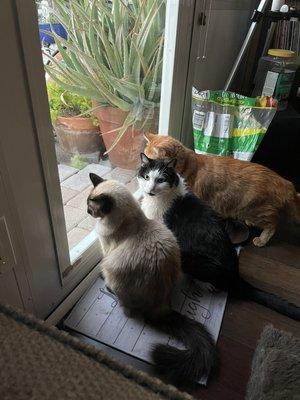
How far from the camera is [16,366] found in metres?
0.35

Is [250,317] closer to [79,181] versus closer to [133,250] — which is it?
[133,250]

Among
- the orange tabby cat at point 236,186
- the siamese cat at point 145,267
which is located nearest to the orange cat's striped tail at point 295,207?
the orange tabby cat at point 236,186

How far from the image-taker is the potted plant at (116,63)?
1.15 metres

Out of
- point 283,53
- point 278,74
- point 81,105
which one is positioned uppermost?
point 283,53

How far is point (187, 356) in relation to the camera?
2.67 ft

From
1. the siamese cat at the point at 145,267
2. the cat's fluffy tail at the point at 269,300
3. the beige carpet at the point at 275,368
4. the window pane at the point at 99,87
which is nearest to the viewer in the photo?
the beige carpet at the point at 275,368

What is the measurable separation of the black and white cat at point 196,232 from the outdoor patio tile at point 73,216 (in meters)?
0.32

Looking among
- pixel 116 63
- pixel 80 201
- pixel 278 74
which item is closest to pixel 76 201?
pixel 80 201

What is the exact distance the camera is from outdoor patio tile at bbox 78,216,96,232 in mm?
1279

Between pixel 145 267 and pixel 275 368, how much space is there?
0.43 meters

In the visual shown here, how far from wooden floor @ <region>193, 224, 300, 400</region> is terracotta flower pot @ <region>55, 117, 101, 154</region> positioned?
883mm

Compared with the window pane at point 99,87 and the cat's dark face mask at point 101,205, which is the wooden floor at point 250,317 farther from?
the window pane at point 99,87

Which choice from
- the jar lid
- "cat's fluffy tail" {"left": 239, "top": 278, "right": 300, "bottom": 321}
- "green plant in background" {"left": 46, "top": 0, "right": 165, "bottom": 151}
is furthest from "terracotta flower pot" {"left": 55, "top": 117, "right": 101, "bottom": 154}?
the jar lid

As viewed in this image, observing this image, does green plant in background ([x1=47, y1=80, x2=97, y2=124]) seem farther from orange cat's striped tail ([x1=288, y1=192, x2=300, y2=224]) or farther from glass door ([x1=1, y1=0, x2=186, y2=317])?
orange cat's striped tail ([x1=288, y1=192, x2=300, y2=224])
